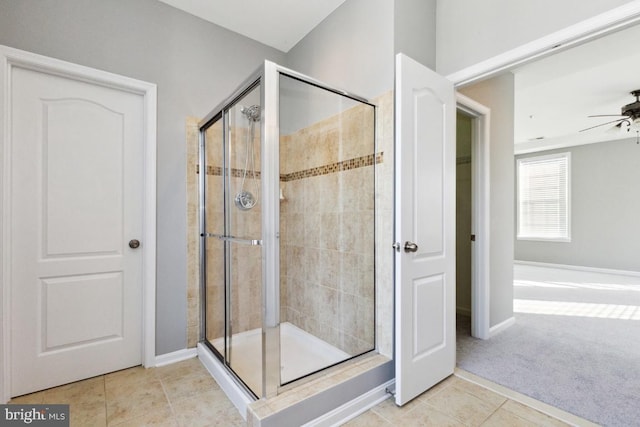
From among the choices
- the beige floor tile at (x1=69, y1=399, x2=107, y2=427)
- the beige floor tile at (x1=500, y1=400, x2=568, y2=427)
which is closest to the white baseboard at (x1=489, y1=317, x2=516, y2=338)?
the beige floor tile at (x1=500, y1=400, x2=568, y2=427)

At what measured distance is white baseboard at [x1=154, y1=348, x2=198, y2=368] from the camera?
7.66 feet

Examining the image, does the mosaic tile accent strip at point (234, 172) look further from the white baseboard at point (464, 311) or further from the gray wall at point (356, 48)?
the white baseboard at point (464, 311)

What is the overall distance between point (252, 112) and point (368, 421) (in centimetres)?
191

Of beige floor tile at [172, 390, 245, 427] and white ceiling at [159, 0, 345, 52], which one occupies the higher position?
white ceiling at [159, 0, 345, 52]

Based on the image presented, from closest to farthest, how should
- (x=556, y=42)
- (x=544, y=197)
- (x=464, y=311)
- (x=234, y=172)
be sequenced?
(x=556, y=42)
(x=234, y=172)
(x=464, y=311)
(x=544, y=197)

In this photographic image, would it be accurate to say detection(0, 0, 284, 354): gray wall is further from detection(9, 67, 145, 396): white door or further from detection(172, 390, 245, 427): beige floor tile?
detection(172, 390, 245, 427): beige floor tile

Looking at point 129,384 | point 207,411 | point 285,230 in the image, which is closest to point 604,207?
point 285,230

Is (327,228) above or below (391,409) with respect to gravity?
above

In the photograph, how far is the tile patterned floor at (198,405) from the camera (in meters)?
1.71

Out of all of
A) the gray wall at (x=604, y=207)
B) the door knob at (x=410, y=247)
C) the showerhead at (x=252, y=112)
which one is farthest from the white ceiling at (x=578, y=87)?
the showerhead at (x=252, y=112)

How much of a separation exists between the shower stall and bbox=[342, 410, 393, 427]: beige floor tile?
0.33 meters

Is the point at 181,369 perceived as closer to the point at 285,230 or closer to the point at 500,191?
the point at 285,230

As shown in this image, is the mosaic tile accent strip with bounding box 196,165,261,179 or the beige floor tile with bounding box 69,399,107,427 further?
the mosaic tile accent strip with bounding box 196,165,261,179

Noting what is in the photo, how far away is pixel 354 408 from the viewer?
1.78 m
